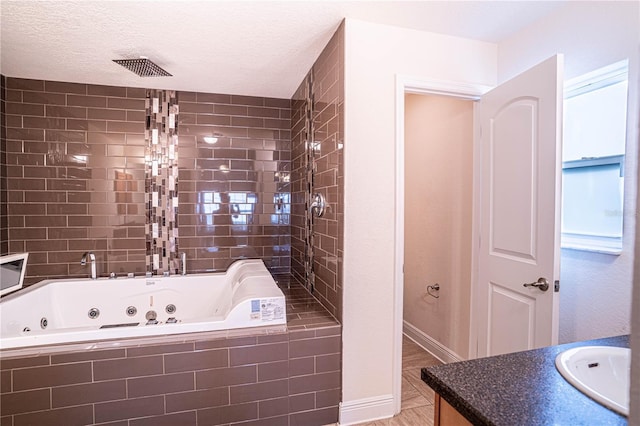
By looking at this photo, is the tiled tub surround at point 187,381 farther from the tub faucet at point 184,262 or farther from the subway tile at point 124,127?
the subway tile at point 124,127

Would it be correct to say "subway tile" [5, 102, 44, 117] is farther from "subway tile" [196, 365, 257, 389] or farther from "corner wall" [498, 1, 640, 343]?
"corner wall" [498, 1, 640, 343]

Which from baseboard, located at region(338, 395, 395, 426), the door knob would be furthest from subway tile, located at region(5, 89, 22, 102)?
the door knob

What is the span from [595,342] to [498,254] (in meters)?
0.93

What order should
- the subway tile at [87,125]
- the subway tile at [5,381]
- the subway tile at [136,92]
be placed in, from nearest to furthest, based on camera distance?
the subway tile at [5,381] < the subway tile at [87,125] < the subway tile at [136,92]

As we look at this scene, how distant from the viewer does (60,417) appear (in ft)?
5.50

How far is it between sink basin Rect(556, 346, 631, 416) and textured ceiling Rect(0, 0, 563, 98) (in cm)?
177

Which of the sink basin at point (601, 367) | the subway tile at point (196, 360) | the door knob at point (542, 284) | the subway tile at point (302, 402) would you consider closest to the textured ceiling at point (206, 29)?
the door knob at point (542, 284)

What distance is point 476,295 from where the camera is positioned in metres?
2.31

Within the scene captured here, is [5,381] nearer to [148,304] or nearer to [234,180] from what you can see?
[148,304]

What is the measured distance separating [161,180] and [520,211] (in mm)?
2881

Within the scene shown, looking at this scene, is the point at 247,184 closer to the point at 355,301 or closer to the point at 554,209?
the point at 355,301

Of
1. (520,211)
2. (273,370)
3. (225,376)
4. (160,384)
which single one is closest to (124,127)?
(160,384)

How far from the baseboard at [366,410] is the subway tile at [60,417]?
54.2 inches

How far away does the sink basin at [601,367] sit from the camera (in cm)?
99
